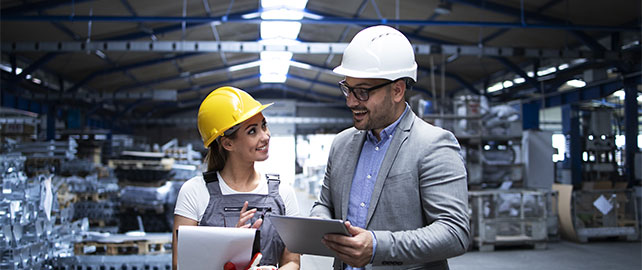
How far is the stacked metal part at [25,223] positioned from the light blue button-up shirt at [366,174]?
3.52 metres

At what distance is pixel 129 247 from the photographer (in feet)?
19.6

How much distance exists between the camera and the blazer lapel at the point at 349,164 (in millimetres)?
2062

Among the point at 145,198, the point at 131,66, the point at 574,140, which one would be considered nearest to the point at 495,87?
the point at 574,140

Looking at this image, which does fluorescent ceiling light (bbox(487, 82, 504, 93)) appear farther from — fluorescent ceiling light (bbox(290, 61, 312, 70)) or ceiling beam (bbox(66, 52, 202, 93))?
ceiling beam (bbox(66, 52, 202, 93))

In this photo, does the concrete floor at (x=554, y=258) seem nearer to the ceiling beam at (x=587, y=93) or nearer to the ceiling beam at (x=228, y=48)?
the ceiling beam at (x=587, y=93)

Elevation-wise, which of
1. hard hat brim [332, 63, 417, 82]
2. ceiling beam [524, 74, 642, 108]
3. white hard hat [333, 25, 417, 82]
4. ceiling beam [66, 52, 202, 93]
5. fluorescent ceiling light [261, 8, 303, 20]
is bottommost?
hard hat brim [332, 63, 417, 82]

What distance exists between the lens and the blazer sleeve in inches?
69.2

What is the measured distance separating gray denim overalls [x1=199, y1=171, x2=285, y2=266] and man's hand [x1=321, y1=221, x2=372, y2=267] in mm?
669

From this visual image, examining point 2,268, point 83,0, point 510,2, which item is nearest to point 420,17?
point 510,2

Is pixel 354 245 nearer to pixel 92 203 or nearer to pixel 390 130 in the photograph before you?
pixel 390 130

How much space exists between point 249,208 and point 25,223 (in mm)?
3221

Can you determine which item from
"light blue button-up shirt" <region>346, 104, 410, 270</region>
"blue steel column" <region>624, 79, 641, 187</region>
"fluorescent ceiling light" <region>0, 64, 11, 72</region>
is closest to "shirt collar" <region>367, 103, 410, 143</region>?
"light blue button-up shirt" <region>346, 104, 410, 270</region>

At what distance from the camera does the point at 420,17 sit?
11.6 meters

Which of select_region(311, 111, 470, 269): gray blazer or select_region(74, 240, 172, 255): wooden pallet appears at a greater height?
select_region(311, 111, 470, 269): gray blazer
